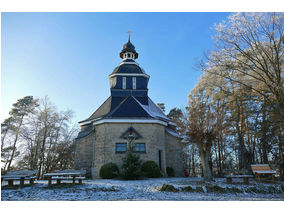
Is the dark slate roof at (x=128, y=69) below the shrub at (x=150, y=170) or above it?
above

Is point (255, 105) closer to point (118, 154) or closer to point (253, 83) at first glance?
point (253, 83)

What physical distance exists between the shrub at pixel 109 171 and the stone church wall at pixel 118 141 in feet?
2.32

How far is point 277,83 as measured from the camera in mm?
12094

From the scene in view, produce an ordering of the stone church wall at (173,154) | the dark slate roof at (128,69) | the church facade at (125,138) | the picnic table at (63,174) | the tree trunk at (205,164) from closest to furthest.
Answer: the picnic table at (63,174) < the tree trunk at (205,164) < the church facade at (125,138) < the stone church wall at (173,154) < the dark slate roof at (128,69)

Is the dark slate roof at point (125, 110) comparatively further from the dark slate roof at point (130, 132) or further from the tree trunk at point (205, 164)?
the tree trunk at point (205, 164)

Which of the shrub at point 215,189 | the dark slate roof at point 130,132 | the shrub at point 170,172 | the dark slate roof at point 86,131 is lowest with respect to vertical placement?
the shrub at point 215,189

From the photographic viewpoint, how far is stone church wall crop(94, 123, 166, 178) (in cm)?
1695

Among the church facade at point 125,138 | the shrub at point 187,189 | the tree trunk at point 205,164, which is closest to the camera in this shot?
the shrub at point 187,189

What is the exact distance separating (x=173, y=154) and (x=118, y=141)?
18.3ft

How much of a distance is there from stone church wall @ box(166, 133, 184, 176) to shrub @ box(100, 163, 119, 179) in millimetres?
5511

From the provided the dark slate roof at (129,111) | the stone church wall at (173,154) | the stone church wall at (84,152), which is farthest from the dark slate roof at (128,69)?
the stone church wall at (173,154)

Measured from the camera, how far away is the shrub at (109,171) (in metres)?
15.6

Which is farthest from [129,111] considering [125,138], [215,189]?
[215,189]

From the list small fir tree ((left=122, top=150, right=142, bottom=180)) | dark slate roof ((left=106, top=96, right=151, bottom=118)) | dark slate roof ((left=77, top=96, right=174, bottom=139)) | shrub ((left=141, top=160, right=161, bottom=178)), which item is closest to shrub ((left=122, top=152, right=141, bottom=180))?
small fir tree ((left=122, top=150, right=142, bottom=180))
